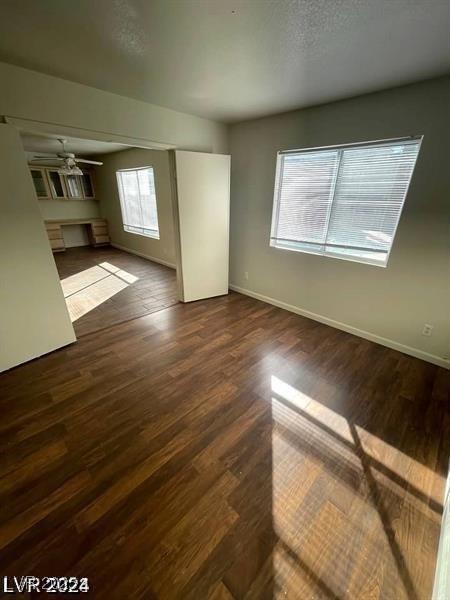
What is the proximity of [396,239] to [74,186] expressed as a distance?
7.81 m

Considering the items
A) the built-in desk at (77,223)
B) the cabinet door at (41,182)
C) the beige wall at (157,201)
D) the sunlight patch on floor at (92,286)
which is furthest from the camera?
the built-in desk at (77,223)

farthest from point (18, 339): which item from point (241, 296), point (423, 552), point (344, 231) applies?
point (344, 231)

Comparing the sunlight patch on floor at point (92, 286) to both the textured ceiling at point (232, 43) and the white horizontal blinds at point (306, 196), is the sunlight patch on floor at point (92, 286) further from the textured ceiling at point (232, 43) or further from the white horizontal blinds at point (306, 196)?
the white horizontal blinds at point (306, 196)

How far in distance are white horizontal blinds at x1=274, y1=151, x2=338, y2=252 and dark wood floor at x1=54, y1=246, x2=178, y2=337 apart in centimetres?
207

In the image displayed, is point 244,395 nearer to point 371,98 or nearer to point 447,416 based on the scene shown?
point 447,416

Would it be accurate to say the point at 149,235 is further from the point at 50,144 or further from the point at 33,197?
the point at 33,197

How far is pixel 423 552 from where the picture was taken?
3.76 feet

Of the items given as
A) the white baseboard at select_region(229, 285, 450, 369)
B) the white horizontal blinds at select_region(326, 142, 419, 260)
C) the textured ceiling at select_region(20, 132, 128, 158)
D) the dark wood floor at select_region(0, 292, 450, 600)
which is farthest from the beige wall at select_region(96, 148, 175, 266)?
the dark wood floor at select_region(0, 292, 450, 600)

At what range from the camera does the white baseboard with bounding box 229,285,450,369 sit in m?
2.43

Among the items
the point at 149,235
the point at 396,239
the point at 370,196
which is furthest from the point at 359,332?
the point at 149,235

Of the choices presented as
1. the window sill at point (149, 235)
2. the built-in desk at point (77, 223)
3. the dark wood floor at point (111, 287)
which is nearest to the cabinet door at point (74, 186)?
the built-in desk at point (77, 223)

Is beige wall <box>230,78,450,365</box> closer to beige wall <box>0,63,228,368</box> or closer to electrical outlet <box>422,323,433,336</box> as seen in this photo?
electrical outlet <box>422,323,433,336</box>

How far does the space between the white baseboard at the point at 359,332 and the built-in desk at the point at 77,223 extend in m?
5.41

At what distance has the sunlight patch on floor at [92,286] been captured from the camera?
3.63 metres
